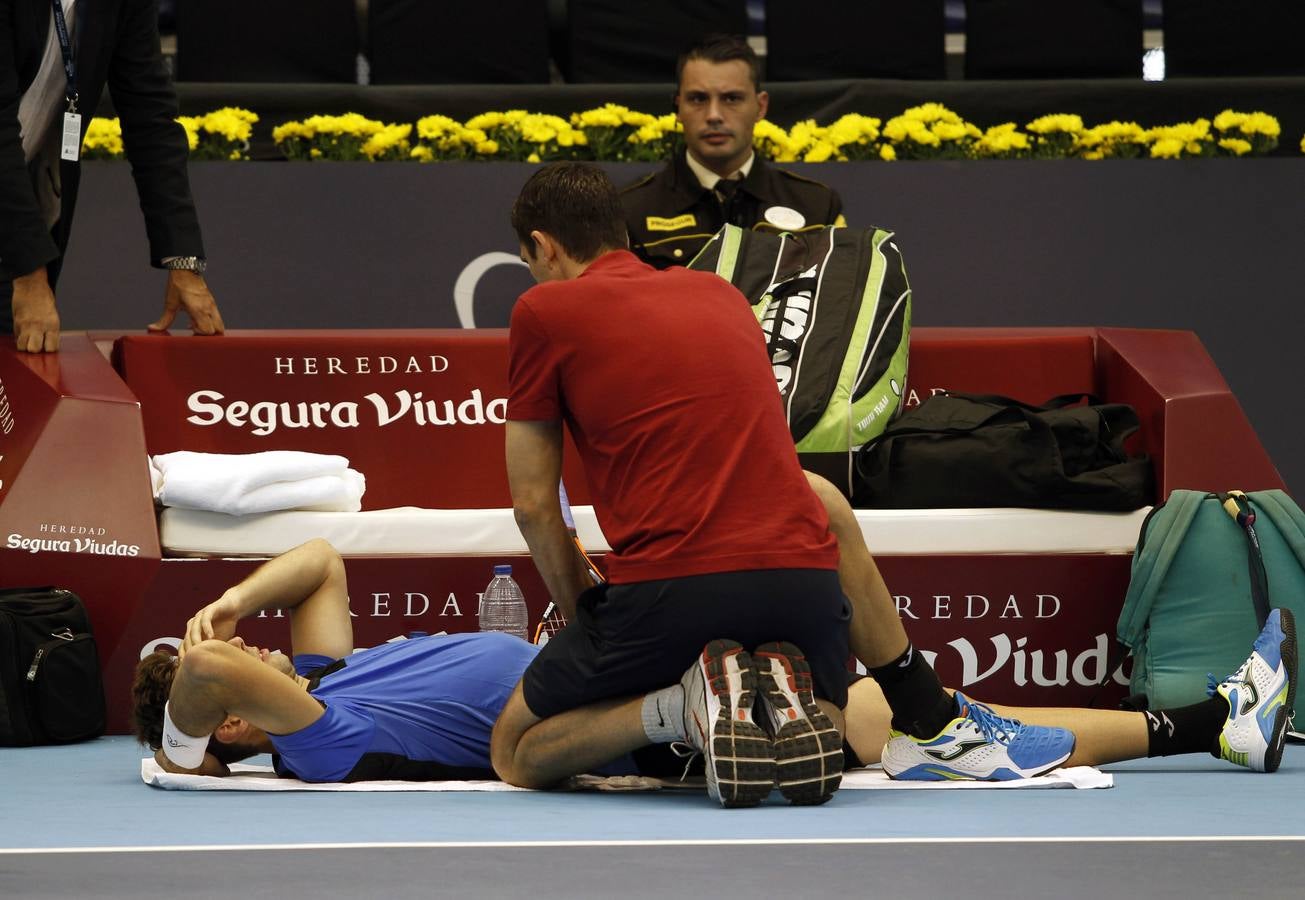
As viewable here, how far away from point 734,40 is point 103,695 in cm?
236

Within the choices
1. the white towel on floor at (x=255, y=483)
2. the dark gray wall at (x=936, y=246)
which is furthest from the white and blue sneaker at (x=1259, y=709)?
the dark gray wall at (x=936, y=246)

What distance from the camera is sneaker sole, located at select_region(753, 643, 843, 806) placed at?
2.89 m

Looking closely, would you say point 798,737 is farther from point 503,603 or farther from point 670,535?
point 503,603

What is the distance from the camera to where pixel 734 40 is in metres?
4.94

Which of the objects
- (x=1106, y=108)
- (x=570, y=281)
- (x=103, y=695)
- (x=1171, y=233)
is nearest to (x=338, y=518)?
(x=103, y=695)

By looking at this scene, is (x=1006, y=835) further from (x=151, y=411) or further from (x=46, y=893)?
(x=151, y=411)

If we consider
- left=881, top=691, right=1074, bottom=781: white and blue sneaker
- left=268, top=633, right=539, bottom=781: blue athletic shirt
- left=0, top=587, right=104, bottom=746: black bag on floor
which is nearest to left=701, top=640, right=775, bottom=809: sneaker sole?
left=881, top=691, right=1074, bottom=781: white and blue sneaker

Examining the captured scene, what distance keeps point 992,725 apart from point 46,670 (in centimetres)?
185

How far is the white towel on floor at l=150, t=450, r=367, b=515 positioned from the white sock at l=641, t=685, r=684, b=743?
1.30 meters

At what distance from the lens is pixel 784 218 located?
4887 mm

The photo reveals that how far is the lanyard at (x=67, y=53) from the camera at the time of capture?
13.7ft

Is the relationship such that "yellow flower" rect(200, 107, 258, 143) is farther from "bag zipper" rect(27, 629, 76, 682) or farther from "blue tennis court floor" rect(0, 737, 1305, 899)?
"blue tennis court floor" rect(0, 737, 1305, 899)

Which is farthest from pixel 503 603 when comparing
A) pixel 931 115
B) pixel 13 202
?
pixel 931 115

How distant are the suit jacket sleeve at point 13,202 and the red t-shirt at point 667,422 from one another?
62.4 inches
